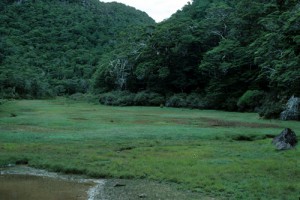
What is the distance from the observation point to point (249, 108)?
61656 millimetres

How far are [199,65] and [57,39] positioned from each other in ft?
346

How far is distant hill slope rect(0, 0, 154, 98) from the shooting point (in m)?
143

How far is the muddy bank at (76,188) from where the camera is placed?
14992 mm

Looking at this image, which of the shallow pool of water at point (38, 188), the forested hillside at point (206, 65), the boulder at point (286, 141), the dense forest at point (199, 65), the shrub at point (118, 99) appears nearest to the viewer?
the shallow pool of water at point (38, 188)

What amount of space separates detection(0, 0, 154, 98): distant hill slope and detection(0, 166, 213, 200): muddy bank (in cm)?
10635

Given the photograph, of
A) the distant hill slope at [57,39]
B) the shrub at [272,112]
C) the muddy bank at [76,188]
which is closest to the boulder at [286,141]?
the muddy bank at [76,188]

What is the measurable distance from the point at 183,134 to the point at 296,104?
20.2 meters

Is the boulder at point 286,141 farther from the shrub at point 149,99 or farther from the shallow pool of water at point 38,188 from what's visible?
the shrub at point 149,99

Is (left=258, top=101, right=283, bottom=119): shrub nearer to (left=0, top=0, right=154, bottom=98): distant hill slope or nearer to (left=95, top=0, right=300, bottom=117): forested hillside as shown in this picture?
(left=95, top=0, right=300, bottom=117): forested hillside

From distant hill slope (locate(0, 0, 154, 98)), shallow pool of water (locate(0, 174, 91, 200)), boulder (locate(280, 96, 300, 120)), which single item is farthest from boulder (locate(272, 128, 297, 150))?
distant hill slope (locate(0, 0, 154, 98))

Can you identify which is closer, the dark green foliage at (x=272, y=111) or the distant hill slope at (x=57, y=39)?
the dark green foliage at (x=272, y=111)

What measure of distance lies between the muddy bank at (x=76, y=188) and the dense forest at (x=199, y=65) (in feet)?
62.7

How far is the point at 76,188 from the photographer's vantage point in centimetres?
1658

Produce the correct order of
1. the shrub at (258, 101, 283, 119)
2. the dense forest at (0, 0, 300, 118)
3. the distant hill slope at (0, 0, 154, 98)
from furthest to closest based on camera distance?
the distant hill slope at (0, 0, 154, 98) < the shrub at (258, 101, 283, 119) < the dense forest at (0, 0, 300, 118)
